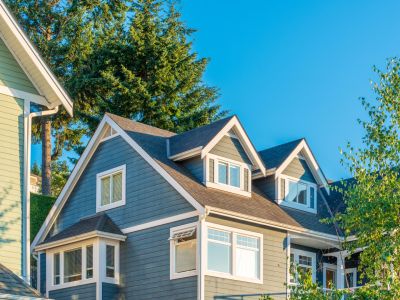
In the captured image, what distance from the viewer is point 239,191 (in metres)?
28.5

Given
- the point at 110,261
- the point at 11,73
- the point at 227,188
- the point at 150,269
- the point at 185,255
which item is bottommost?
the point at 150,269

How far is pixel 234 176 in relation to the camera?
28.6 meters

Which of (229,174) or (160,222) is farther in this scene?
(229,174)

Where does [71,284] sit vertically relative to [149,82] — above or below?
below

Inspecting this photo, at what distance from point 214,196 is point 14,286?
12328mm

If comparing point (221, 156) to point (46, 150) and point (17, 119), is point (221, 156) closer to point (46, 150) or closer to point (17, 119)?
point (17, 119)

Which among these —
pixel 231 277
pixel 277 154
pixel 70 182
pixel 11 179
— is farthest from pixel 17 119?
pixel 277 154

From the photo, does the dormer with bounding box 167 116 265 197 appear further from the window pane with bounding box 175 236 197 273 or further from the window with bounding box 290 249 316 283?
the window with bounding box 290 249 316 283

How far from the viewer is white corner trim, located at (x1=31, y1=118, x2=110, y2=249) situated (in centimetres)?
2992

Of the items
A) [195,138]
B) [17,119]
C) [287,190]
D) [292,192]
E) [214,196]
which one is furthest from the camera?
[292,192]

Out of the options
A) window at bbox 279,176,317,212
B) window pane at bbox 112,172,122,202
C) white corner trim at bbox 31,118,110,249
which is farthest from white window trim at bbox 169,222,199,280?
window at bbox 279,176,317,212

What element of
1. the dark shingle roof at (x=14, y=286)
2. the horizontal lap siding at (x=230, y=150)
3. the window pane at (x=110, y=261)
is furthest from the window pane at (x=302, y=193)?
the dark shingle roof at (x=14, y=286)

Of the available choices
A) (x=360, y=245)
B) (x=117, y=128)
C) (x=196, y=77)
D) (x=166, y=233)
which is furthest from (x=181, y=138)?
(x=196, y=77)

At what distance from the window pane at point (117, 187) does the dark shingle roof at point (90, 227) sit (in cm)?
73
